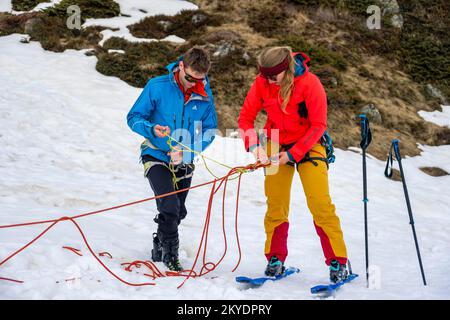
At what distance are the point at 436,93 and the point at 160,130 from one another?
53.7ft

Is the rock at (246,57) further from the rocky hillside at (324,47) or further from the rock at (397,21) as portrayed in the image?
the rock at (397,21)

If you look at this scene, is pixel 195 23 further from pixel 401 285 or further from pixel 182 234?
pixel 401 285

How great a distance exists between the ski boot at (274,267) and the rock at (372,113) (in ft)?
36.8

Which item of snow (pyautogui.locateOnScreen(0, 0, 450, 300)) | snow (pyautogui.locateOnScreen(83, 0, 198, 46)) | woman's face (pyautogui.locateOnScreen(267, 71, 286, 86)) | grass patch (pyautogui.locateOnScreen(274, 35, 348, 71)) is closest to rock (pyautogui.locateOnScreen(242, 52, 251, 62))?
grass patch (pyautogui.locateOnScreen(274, 35, 348, 71))

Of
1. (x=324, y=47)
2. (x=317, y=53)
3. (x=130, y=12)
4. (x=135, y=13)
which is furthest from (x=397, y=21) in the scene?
(x=130, y=12)

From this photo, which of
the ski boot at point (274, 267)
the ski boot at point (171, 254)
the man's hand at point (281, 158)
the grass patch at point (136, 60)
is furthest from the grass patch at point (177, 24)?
the ski boot at point (274, 267)

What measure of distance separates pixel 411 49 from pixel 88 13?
14.1m

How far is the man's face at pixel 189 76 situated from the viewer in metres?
4.32

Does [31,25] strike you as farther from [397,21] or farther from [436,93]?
[397,21]

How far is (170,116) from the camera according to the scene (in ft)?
15.0

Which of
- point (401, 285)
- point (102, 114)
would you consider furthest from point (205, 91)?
point (102, 114)

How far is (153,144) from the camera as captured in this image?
456 centimetres

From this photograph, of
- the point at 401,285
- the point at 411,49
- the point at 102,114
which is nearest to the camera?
the point at 401,285

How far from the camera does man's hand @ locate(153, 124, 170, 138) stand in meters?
4.23
